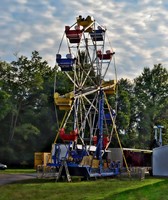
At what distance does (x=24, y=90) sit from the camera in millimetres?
60594

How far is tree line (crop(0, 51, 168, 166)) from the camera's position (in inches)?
2231

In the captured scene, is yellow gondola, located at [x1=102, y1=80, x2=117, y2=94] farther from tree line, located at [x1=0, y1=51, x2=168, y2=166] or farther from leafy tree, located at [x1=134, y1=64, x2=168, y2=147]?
leafy tree, located at [x1=134, y1=64, x2=168, y2=147]

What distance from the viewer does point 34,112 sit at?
5994 cm

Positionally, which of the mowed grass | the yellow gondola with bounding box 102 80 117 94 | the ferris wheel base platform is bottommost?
the mowed grass

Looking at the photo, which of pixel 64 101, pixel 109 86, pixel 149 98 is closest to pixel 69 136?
pixel 64 101

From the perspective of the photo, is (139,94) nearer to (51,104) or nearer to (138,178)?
(51,104)

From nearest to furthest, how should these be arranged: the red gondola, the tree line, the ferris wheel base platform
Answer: the red gondola, the ferris wheel base platform, the tree line

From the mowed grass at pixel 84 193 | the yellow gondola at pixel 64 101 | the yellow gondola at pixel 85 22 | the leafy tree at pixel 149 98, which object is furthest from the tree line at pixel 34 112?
the mowed grass at pixel 84 193

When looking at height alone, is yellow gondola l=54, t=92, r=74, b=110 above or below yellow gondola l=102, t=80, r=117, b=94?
below

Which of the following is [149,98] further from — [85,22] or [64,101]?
[64,101]

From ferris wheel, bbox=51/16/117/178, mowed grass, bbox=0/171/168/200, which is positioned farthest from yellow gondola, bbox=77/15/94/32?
mowed grass, bbox=0/171/168/200

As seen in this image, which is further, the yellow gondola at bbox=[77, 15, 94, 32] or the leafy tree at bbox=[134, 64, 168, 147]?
the leafy tree at bbox=[134, 64, 168, 147]

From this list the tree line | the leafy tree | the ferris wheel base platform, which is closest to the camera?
the ferris wheel base platform

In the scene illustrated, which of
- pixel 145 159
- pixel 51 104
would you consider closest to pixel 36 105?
pixel 51 104
